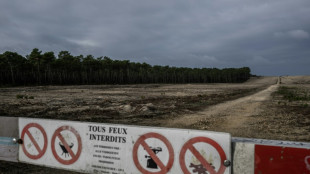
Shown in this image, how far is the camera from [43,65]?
7375cm

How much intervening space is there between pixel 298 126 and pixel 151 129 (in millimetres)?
9107

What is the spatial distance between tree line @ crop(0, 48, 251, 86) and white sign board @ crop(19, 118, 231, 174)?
63.1m

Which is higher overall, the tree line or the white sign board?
the tree line

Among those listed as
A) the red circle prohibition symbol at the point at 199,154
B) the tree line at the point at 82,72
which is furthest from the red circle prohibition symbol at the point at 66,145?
the tree line at the point at 82,72

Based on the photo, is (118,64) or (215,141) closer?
(215,141)

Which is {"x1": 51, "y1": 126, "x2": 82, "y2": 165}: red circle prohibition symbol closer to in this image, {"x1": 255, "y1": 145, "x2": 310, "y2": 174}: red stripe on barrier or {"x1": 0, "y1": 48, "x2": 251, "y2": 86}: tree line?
{"x1": 255, "y1": 145, "x2": 310, "y2": 174}: red stripe on barrier

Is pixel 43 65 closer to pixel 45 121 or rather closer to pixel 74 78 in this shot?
pixel 74 78

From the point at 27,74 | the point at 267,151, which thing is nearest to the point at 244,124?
the point at 267,151

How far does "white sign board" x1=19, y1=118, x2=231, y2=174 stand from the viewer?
298cm

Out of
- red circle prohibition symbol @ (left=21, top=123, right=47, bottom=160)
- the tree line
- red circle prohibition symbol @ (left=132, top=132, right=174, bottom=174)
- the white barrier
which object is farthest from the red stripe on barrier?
the tree line

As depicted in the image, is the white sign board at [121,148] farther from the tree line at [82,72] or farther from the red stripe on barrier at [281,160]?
the tree line at [82,72]

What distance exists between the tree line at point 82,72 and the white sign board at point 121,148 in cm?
6308

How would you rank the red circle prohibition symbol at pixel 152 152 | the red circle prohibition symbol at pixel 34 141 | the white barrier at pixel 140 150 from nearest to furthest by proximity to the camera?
the white barrier at pixel 140 150
the red circle prohibition symbol at pixel 152 152
the red circle prohibition symbol at pixel 34 141

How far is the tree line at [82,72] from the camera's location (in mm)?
64875
